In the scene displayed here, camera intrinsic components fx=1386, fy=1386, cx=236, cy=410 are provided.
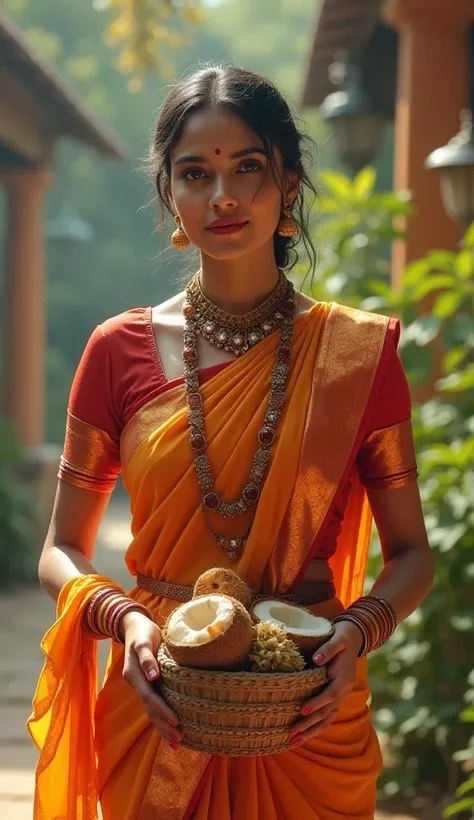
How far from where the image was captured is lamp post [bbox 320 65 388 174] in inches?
311

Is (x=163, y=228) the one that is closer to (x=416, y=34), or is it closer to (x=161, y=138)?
(x=161, y=138)

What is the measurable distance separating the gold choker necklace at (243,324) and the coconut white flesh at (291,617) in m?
0.52

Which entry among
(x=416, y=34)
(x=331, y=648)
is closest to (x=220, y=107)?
(x=331, y=648)

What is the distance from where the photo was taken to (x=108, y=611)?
2.21m

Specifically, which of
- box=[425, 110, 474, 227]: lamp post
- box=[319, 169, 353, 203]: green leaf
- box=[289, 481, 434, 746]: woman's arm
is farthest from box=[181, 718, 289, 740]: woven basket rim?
box=[319, 169, 353, 203]: green leaf

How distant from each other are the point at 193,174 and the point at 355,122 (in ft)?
19.3

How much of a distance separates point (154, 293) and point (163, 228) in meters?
23.7

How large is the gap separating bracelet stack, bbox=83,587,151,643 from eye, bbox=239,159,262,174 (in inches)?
28.2

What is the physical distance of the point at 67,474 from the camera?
94.0 inches

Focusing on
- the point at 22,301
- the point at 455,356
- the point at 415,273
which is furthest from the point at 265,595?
the point at 22,301

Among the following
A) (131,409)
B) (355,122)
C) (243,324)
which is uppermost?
(355,122)

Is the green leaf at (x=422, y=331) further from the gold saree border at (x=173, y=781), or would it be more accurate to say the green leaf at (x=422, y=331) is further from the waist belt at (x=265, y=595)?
the gold saree border at (x=173, y=781)

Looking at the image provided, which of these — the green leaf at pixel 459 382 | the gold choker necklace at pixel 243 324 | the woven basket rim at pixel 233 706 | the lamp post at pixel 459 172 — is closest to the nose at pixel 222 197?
the gold choker necklace at pixel 243 324

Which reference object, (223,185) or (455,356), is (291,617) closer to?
(223,185)
